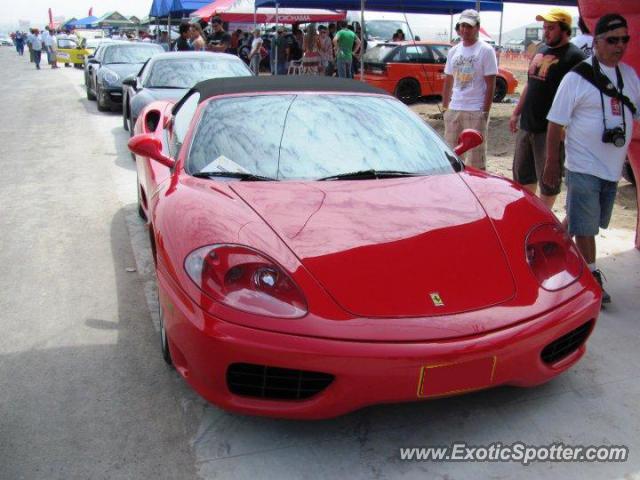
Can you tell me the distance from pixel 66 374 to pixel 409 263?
1.71 metres

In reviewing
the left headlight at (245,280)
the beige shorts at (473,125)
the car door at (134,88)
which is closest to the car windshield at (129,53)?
the car door at (134,88)

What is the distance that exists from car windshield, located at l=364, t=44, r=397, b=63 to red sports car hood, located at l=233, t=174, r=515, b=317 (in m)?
11.4

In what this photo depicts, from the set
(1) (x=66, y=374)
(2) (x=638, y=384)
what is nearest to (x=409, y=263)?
(2) (x=638, y=384)

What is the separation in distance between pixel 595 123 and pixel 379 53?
36.1ft

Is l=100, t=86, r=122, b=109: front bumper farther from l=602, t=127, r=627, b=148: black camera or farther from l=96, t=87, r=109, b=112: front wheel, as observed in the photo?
l=602, t=127, r=627, b=148: black camera

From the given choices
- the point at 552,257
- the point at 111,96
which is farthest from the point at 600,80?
the point at 111,96

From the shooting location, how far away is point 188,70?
8305mm

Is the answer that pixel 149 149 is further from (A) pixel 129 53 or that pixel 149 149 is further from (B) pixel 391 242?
(A) pixel 129 53

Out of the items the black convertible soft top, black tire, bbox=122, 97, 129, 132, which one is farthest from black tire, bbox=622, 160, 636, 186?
black tire, bbox=122, 97, 129, 132

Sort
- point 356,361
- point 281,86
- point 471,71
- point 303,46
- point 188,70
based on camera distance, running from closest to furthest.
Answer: point 356,361
point 281,86
point 471,71
point 188,70
point 303,46

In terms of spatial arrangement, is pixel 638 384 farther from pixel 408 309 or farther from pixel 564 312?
pixel 408 309

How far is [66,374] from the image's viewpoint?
9.64 feet

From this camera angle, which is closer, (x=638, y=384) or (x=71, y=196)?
(x=638, y=384)

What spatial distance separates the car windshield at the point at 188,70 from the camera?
809cm
